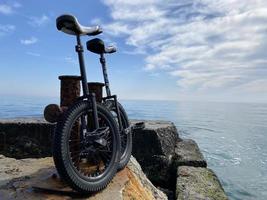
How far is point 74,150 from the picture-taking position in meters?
4.14

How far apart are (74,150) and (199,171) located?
4462mm

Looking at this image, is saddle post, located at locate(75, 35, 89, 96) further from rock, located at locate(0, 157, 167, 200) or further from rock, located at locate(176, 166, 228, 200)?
rock, located at locate(176, 166, 228, 200)

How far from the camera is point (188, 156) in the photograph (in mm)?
8805

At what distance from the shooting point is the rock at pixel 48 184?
3562 mm

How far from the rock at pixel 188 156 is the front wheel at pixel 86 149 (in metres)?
4.54

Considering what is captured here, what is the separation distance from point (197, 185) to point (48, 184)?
12.8 ft

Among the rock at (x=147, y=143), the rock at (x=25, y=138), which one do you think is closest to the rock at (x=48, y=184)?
the rock at (x=25, y=138)

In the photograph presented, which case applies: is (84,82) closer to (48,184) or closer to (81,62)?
(81,62)

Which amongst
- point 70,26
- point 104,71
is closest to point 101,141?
point 70,26

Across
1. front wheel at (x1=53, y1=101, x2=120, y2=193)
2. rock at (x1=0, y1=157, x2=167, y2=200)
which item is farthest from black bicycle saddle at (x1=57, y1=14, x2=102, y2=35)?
rock at (x1=0, y1=157, x2=167, y2=200)

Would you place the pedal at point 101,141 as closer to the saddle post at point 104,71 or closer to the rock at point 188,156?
the saddle post at point 104,71

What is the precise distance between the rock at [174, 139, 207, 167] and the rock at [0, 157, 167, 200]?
360 centimetres

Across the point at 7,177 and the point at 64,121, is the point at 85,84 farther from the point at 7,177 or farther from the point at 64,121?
the point at 7,177

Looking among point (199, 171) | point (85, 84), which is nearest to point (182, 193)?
point (199, 171)
